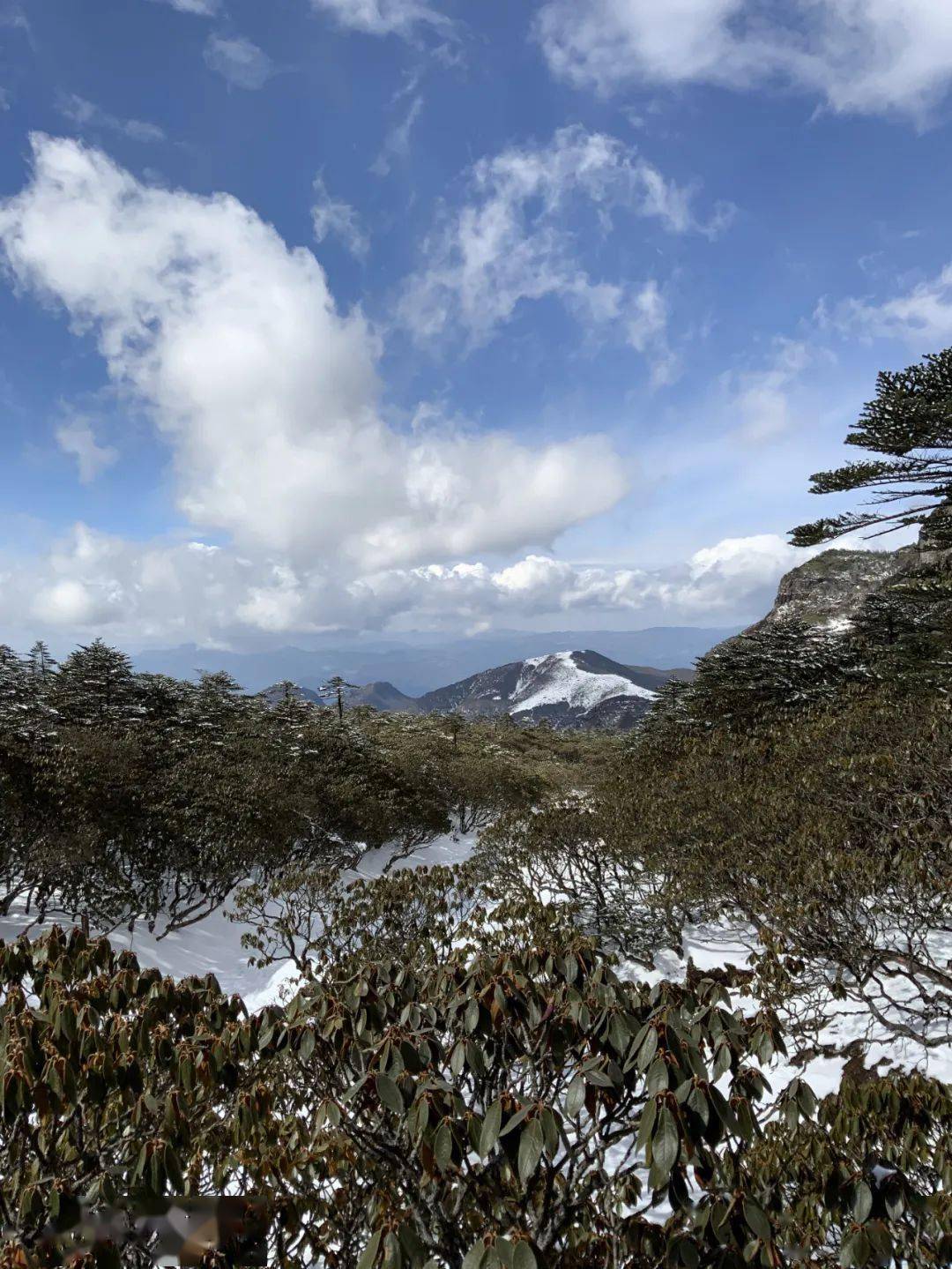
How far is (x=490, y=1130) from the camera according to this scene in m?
2.42

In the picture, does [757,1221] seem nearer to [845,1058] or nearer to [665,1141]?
[665,1141]

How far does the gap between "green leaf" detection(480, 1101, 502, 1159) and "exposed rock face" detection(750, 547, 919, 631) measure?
211 ft

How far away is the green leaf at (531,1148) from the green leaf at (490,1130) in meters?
0.11

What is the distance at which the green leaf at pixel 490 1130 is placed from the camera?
7.75 ft

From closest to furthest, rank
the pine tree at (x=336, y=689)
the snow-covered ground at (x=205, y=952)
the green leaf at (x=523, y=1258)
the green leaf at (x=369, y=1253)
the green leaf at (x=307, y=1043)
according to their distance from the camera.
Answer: the green leaf at (x=523, y=1258), the green leaf at (x=369, y=1253), the green leaf at (x=307, y=1043), the snow-covered ground at (x=205, y=952), the pine tree at (x=336, y=689)

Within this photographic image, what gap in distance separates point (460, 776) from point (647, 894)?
17.4 metres

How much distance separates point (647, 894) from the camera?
12.5 meters

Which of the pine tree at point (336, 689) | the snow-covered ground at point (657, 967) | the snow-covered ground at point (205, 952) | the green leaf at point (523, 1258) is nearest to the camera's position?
the green leaf at point (523, 1258)

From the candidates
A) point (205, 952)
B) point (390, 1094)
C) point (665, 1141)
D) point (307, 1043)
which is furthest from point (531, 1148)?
point (205, 952)

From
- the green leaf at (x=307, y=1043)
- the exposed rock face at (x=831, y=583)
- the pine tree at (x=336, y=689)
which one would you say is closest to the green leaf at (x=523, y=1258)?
the green leaf at (x=307, y=1043)

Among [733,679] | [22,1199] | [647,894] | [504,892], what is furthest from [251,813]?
[733,679]

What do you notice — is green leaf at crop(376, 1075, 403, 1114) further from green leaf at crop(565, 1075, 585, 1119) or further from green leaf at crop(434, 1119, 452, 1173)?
green leaf at crop(565, 1075, 585, 1119)

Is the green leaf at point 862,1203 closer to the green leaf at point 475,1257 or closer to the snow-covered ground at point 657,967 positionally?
the green leaf at point 475,1257

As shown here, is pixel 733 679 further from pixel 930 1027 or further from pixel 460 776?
pixel 930 1027
